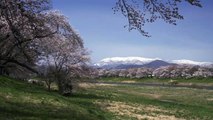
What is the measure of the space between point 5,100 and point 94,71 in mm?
34034

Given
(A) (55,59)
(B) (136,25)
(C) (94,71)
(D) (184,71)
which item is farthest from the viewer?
(D) (184,71)

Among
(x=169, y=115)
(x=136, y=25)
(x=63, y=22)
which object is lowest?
(x=169, y=115)

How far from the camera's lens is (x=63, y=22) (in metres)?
40.5

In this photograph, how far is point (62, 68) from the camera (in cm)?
5359

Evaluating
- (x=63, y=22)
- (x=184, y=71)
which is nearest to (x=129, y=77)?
(x=184, y=71)

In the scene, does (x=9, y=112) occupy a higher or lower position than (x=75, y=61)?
lower

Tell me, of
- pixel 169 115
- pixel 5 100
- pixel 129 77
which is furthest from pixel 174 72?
pixel 5 100

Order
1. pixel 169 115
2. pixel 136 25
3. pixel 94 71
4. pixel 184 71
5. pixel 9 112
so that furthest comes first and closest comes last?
pixel 184 71, pixel 94 71, pixel 169 115, pixel 9 112, pixel 136 25

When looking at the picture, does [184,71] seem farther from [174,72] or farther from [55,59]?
[55,59]

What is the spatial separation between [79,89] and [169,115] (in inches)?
875

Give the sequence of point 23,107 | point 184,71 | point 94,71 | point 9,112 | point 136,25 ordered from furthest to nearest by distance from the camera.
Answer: point 184,71 → point 94,71 → point 23,107 → point 9,112 → point 136,25

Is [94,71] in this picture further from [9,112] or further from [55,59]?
[9,112]

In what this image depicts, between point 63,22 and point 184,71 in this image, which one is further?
point 184,71

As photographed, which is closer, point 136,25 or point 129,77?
point 136,25
